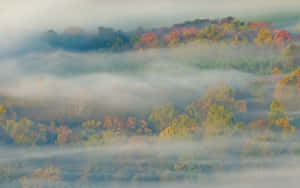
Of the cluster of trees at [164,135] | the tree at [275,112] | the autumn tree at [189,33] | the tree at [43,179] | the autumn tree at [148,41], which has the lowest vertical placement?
the tree at [43,179]

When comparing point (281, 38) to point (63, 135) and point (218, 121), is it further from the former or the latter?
point (63, 135)

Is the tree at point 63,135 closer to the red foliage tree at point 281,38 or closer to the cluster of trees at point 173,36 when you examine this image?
the cluster of trees at point 173,36

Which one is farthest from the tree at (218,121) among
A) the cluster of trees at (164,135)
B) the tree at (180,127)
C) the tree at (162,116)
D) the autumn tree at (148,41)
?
the autumn tree at (148,41)

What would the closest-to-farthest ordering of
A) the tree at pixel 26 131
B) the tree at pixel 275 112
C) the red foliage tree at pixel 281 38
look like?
the tree at pixel 26 131 → the tree at pixel 275 112 → the red foliage tree at pixel 281 38

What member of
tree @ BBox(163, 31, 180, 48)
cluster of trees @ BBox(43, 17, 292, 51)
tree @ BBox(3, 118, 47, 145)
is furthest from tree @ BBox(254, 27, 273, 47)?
tree @ BBox(3, 118, 47, 145)

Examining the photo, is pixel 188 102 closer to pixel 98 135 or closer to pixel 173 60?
pixel 173 60

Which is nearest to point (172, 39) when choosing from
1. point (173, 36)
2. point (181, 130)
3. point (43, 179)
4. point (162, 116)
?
point (173, 36)

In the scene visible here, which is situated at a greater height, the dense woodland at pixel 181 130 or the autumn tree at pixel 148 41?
the autumn tree at pixel 148 41
